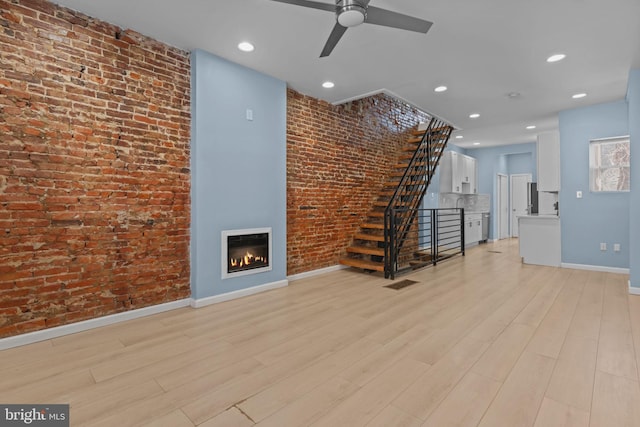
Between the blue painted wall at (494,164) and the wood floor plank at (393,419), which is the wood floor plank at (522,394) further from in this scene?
the blue painted wall at (494,164)

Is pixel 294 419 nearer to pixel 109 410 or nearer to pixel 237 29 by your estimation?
pixel 109 410

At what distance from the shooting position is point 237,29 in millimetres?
2947

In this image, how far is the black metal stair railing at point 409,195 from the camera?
4.64 metres

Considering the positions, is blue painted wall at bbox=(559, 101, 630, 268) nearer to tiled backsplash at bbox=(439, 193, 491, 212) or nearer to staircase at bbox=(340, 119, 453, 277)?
staircase at bbox=(340, 119, 453, 277)

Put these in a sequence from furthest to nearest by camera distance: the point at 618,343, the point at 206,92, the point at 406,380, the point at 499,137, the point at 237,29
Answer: the point at 499,137 → the point at 206,92 → the point at 237,29 → the point at 618,343 → the point at 406,380

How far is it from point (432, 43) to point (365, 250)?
3059mm

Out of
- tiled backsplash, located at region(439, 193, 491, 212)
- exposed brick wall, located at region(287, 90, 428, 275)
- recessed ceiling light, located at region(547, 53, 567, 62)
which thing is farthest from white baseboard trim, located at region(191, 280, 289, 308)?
tiled backsplash, located at region(439, 193, 491, 212)

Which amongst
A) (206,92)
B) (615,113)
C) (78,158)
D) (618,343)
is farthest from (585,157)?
(78,158)

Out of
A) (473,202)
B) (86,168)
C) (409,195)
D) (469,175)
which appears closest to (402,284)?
(409,195)

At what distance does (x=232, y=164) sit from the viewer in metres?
3.64

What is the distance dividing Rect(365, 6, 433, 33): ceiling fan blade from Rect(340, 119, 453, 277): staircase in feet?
8.50

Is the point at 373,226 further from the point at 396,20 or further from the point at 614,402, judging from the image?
the point at 614,402

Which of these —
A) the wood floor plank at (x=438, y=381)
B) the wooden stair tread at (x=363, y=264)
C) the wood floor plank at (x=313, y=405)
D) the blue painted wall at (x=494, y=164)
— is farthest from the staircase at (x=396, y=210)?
the blue painted wall at (x=494, y=164)

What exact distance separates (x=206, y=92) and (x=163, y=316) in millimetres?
2402
